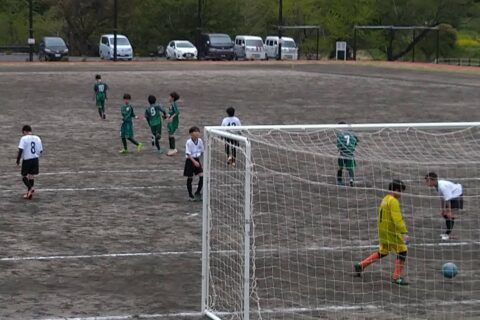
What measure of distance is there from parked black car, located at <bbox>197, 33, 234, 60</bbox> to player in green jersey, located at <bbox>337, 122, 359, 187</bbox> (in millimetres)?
49540

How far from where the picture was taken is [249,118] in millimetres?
32125

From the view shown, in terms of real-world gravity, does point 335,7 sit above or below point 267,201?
above

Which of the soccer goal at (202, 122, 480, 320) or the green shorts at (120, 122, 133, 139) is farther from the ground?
the green shorts at (120, 122, 133, 139)

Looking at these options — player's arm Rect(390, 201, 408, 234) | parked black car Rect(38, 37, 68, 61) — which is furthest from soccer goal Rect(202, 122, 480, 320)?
parked black car Rect(38, 37, 68, 61)

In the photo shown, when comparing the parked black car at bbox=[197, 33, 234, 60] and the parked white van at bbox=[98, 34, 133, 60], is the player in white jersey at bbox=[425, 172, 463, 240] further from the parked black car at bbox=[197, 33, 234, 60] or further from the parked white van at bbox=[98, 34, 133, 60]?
the parked black car at bbox=[197, 33, 234, 60]

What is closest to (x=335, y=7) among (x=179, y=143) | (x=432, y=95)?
(x=432, y=95)

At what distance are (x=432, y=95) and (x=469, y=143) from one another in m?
18.7

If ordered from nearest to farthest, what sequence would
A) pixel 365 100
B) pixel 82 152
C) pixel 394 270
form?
pixel 394 270
pixel 82 152
pixel 365 100

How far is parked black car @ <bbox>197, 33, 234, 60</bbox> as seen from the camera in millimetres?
67562

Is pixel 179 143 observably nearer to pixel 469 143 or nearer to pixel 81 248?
pixel 469 143

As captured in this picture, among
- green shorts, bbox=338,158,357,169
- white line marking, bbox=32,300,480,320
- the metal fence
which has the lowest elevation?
white line marking, bbox=32,300,480,320

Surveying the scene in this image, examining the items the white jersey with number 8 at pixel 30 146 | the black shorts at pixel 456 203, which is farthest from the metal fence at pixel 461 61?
the black shorts at pixel 456 203

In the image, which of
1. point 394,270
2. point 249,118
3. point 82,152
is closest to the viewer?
point 394,270

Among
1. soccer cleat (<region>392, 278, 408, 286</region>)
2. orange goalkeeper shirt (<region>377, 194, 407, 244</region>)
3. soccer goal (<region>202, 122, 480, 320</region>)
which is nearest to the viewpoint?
soccer goal (<region>202, 122, 480, 320</region>)
